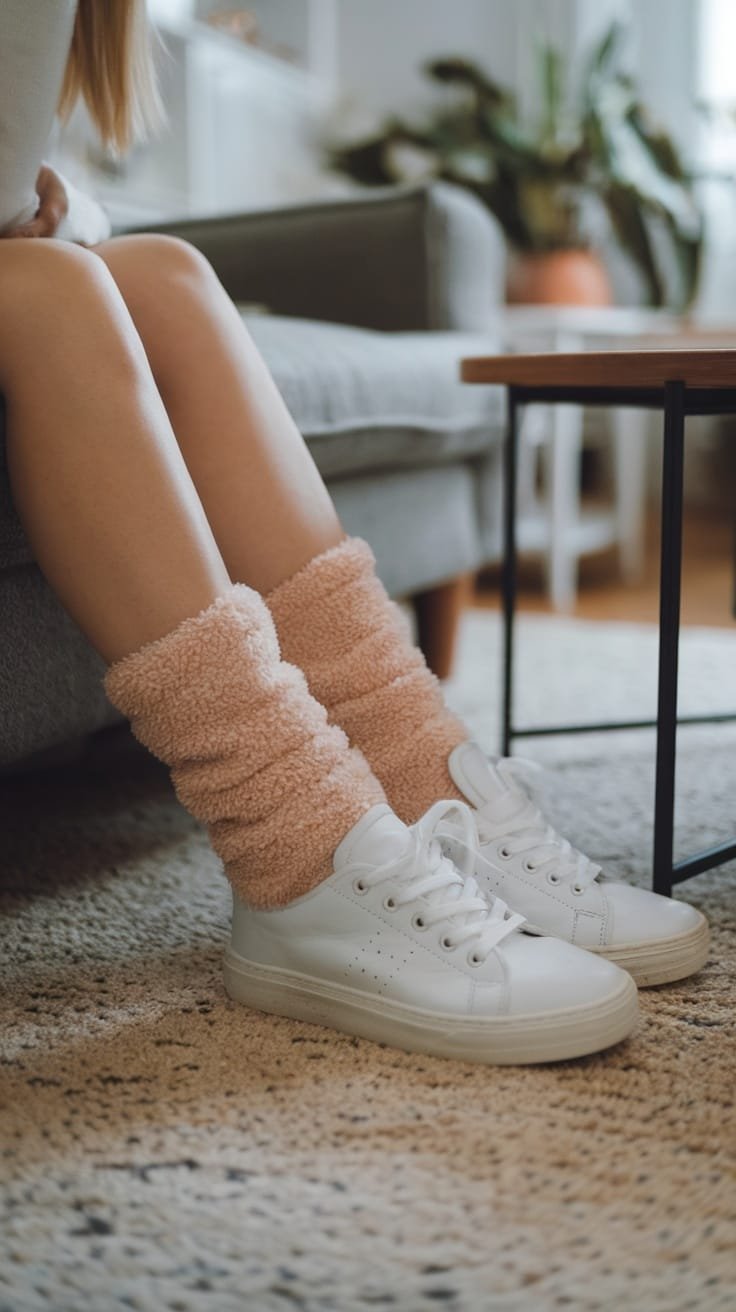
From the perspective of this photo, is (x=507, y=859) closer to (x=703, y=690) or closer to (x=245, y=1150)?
(x=245, y=1150)

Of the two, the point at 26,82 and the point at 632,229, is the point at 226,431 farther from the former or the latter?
the point at 632,229

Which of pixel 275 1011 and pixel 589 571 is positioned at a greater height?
pixel 275 1011

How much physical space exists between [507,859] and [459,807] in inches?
2.0

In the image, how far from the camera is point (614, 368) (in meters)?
0.77

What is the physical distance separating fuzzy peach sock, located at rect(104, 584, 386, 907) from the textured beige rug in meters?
0.10

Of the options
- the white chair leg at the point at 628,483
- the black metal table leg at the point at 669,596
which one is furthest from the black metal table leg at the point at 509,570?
the white chair leg at the point at 628,483

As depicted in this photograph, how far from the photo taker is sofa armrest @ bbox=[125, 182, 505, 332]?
1.44 m

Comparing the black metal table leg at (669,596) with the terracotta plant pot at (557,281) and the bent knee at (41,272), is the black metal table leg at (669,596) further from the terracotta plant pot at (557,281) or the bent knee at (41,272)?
the terracotta plant pot at (557,281)

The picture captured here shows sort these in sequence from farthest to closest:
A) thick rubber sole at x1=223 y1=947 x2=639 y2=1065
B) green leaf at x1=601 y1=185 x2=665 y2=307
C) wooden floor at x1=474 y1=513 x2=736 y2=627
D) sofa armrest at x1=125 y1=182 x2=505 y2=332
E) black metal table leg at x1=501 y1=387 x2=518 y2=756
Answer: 1. green leaf at x1=601 y1=185 x2=665 y2=307
2. wooden floor at x1=474 y1=513 x2=736 y2=627
3. sofa armrest at x1=125 y1=182 x2=505 y2=332
4. black metal table leg at x1=501 y1=387 x2=518 y2=756
5. thick rubber sole at x1=223 y1=947 x2=639 y2=1065

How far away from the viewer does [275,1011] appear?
66cm

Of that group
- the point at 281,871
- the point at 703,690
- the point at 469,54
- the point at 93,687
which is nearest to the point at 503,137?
the point at 469,54

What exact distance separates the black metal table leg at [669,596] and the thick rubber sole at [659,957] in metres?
0.08

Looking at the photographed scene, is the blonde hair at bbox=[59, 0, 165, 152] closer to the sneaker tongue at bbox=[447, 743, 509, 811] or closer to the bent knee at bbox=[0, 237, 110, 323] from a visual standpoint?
the bent knee at bbox=[0, 237, 110, 323]

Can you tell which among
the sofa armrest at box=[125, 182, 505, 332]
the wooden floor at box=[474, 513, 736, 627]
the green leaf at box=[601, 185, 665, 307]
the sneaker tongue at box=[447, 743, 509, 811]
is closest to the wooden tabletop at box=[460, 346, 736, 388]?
the sneaker tongue at box=[447, 743, 509, 811]
